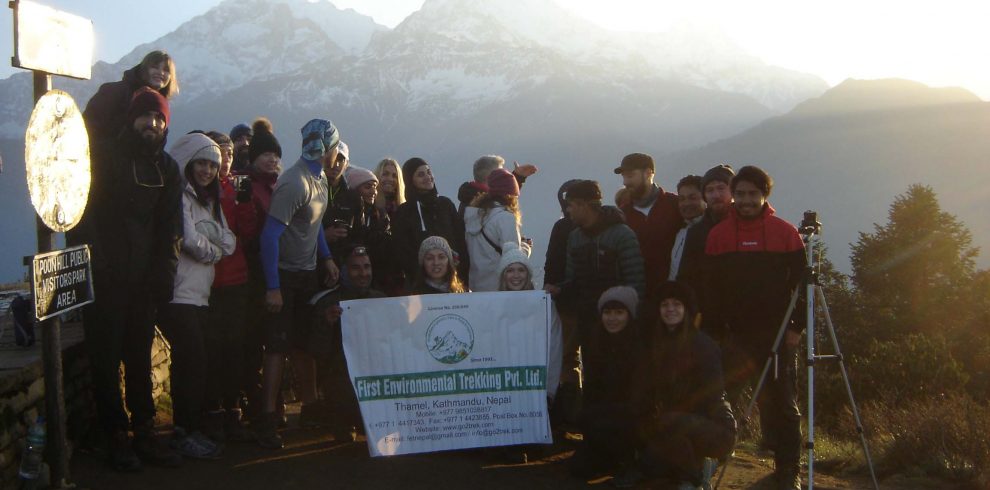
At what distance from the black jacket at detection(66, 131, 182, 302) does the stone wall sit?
25.8 inches

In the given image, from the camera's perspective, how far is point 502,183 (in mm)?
7090

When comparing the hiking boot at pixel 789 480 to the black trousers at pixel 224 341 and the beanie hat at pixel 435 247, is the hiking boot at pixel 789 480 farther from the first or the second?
the black trousers at pixel 224 341

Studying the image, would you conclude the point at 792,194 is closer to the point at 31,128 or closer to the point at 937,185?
the point at 937,185

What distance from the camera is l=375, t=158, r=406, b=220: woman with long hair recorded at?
7.79 meters

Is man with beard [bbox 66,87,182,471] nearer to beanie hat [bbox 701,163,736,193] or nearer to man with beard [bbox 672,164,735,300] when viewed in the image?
man with beard [bbox 672,164,735,300]

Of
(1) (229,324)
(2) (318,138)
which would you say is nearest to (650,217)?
(2) (318,138)

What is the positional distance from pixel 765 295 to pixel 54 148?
401 centimetres

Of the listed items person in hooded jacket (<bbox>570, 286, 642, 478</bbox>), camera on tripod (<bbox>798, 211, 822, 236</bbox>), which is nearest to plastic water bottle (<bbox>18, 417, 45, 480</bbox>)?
person in hooded jacket (<bbox>570, 286, 642, 478</bbox>)

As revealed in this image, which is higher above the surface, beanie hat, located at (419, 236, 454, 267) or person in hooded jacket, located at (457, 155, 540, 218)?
person in hooded jacket, located at (457, 155, 540, 218)

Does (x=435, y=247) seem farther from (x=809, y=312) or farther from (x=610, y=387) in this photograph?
(x=809, y=312)

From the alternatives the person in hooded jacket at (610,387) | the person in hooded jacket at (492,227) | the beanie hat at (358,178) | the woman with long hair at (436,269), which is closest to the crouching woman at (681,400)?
the person in hooded jacket at (610,387)

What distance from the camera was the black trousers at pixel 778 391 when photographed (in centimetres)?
563

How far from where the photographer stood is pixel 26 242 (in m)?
155

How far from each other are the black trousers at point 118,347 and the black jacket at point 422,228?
224 cm
